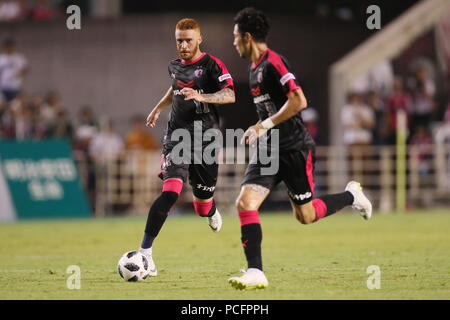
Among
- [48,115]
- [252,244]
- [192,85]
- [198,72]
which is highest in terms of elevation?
[198,72]

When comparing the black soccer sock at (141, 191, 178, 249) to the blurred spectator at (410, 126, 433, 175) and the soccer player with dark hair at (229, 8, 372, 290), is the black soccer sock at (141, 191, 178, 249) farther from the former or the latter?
the blurred spectator at (410, 126, 433, 175)

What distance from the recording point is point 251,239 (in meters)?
9.38

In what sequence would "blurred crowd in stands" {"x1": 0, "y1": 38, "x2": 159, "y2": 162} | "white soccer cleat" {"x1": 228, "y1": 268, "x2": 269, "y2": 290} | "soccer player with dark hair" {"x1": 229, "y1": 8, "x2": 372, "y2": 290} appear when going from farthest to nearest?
"blurred crowd in stands" {"x1": 0, "y1": 38, "x2": 159, "y2": 162} → "soccer player with dark hair" {"x1": 229, "y1": 8, "x2": 372, "y2": 290} → "white soccer cleat" {"x1": 228, "y1": 268, "x2": 269, "y2": 290}

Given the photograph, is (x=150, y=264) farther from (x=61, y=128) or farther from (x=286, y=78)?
(x=61, y=128)

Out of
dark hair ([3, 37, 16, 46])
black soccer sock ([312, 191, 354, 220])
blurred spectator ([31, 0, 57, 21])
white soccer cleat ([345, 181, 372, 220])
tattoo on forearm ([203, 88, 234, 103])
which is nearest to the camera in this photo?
black soccer sock ([312, 191, 354, 220])

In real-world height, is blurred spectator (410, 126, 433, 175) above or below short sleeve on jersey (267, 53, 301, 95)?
below

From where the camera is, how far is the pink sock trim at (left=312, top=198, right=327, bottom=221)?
10453mm

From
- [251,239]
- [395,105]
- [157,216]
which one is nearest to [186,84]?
[157,216]

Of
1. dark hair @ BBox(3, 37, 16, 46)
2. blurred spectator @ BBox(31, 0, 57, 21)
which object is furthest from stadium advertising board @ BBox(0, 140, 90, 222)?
blurred spectator @ BBox(31, 0, 57, 21)

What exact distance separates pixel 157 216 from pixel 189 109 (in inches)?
55.0

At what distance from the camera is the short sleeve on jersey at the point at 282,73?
9.39 meters

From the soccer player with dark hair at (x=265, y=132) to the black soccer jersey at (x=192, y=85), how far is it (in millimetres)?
1561
